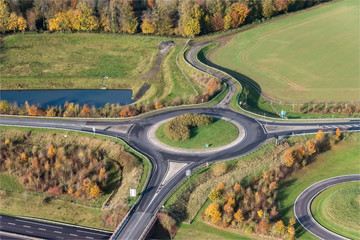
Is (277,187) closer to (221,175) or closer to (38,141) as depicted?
(221,175)

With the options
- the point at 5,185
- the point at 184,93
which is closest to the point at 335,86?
the point at 184,93

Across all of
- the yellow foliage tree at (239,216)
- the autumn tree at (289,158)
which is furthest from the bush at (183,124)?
the yellow foliage tree at (239,216)

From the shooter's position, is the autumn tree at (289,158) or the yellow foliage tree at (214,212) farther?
the autumn tree at (289,158)

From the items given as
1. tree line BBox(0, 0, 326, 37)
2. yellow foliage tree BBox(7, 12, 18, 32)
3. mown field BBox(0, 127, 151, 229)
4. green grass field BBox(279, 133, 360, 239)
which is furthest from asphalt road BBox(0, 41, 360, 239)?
yellow foliage tree BBox(7, 12, 18, 32)

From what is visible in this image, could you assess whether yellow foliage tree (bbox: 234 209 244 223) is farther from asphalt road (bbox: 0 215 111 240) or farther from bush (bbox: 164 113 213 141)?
bush (bbox: 164 113 213 141)

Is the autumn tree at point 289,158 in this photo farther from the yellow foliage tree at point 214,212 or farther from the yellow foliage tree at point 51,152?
the yellow foliage tree at point 51,152

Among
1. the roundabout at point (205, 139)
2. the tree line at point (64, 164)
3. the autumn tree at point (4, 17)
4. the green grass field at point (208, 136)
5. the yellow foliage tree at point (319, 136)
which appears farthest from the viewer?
the autumn tree at point (4, 17)
